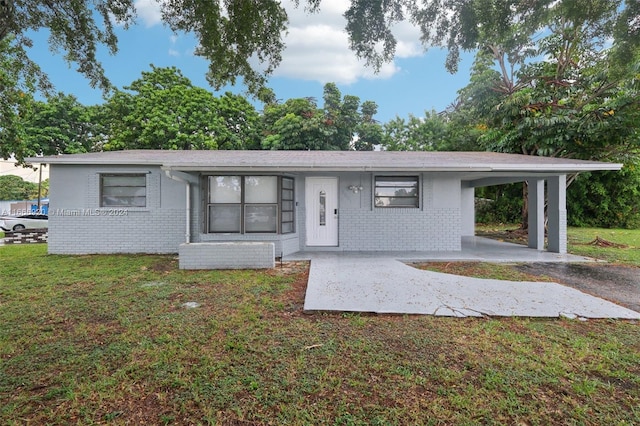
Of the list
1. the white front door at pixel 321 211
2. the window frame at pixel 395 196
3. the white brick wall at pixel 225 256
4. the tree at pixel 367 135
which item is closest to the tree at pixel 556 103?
the window frame at pixel 395 196

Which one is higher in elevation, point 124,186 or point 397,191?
point 124,186

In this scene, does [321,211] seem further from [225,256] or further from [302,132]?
[302,132]

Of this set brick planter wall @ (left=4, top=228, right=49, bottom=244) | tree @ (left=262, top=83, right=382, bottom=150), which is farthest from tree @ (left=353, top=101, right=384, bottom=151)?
brick planter wall @ (left=4, top=228, right=49, bottom=244)

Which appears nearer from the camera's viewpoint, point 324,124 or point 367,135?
point 324,124

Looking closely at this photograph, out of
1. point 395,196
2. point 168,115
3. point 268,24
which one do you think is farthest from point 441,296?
point 168,115

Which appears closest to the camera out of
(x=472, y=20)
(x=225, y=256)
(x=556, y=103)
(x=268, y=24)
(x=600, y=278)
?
(x=472, y=20)

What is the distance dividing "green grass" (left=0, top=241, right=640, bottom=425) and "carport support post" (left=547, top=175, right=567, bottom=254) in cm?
588

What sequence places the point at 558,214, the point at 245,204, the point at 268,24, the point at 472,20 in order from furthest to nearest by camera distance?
the point at 558,214
the point at 245,204
the point at 268,24
the point at 472,20

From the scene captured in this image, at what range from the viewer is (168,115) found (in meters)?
20.4

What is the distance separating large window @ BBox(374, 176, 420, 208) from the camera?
30.3 feet

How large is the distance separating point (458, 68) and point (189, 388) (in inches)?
235

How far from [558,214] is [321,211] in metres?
6.83

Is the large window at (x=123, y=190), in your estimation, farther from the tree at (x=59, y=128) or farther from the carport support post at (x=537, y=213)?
the tree at (x=59, y=128)

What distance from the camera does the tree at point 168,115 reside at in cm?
2006
